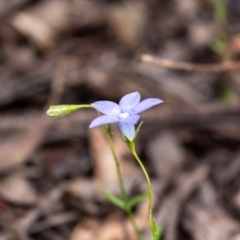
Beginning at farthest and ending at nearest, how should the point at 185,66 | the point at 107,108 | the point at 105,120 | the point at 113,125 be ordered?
the point at 113,125, the point at 185,66, the point at 107,108, the point at 105,120

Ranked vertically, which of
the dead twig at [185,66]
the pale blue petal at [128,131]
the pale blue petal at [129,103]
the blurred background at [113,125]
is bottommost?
the blurred background at [113,125]

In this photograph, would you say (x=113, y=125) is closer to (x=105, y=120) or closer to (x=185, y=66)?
(x=185, y=66)

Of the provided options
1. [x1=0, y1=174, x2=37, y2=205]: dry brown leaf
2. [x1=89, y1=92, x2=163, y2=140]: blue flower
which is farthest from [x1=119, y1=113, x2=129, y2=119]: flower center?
[x1=0, y1=174, x2=37, y2=205]: dry brown leaf

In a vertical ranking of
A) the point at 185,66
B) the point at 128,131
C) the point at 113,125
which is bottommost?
the point at 113,125

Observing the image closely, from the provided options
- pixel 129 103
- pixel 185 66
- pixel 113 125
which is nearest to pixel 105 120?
pixel 129 103

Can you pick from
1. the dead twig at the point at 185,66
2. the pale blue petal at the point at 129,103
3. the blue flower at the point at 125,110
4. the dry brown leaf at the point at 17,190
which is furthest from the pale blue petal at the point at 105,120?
the dry brown leaf at the point at 17,190

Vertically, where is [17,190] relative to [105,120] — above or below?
below

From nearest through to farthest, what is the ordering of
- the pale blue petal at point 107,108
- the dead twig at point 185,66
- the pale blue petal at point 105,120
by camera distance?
the pale blue petal at point 105,120 < the pale blue petal at point 107,108 < the dead twig at point 185,66

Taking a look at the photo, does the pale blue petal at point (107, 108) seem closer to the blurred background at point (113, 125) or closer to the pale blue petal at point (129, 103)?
the pale blue petal at point (129, 103)
